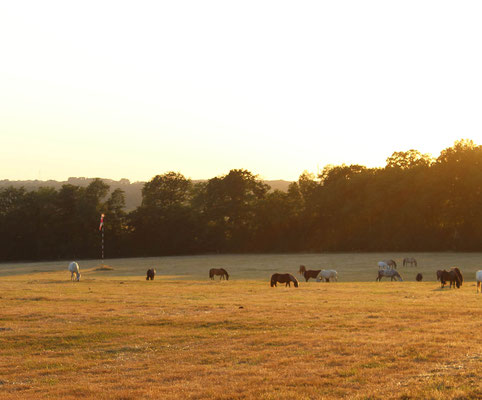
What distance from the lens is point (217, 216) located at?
99.0 m

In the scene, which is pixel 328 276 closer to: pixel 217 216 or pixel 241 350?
pixel 241 350

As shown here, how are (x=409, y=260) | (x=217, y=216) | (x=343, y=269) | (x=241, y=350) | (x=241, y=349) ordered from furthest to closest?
(x=217, y=216), (x=409, y=260), (x=343, y=269), (x=241, y=349), (x=241, y=350)

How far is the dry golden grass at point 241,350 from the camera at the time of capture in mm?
10773

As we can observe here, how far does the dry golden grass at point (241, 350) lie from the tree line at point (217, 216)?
66.5m

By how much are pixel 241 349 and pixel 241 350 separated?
14 centimetres

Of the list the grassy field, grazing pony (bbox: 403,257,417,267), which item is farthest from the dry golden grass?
grazing pony (bbox: 403,257,417,267)

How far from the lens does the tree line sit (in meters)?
90.2

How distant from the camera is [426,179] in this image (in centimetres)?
8388

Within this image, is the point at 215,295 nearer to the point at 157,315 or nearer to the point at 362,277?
the point at 157,315

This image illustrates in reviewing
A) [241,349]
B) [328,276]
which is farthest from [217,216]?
[241,349]

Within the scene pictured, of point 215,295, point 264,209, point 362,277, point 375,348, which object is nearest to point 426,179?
point 264,209

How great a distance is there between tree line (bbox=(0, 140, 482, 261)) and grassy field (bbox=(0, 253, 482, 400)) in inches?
2591

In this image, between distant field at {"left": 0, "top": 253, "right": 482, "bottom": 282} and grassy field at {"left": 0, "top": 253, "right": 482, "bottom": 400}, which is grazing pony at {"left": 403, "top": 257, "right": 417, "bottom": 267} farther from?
grassy field at {"left": 0, "top": 253, "right": 482, "bottom": 400}

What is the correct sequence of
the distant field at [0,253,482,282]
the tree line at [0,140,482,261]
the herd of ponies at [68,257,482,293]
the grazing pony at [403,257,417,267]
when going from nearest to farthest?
1. the herd of ponies at [68,257,482,293]
2. the distant field at [0,253,482,282]
3. the grazing pony at [403,257,417,267]
4. the tree line at [0,140,482,261]
